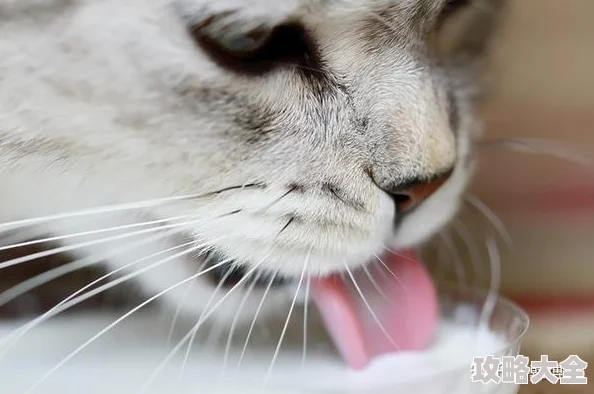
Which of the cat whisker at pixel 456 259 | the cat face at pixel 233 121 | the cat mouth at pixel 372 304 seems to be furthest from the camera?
the cat whisker at pixel 456 259

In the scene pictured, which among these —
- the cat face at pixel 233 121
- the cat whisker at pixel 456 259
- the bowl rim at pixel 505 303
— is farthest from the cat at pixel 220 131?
the cat whisker at pixel 456 259

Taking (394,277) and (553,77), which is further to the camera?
(553,77)

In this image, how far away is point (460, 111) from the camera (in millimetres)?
764

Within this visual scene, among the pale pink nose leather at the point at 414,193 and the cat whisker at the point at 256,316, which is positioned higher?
the pale pink nose leather at the point at 414,193

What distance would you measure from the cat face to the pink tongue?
43 mm

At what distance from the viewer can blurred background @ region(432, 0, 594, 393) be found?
0.96 meters

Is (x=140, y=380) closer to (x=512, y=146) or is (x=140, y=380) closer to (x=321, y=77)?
(x=321, y=77)

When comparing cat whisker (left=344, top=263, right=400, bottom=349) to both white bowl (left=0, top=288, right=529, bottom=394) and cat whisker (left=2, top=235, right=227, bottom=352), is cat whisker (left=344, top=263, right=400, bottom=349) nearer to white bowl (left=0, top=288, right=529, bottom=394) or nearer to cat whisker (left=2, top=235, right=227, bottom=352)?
white bowl (left=0, top=288, right=529, bottom=394)

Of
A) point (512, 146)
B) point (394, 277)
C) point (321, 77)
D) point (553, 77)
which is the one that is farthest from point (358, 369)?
point (553, 77)

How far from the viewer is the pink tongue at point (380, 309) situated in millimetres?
694

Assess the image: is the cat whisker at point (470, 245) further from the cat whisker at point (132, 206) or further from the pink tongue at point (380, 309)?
the cat whisker at point (132, 206)

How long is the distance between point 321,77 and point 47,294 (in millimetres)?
312

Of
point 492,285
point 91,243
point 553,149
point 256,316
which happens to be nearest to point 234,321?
point 256,316

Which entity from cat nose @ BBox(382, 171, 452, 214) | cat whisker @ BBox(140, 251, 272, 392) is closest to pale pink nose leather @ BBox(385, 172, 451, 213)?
cat nose @ BBox(382, 171, 452, 214)
